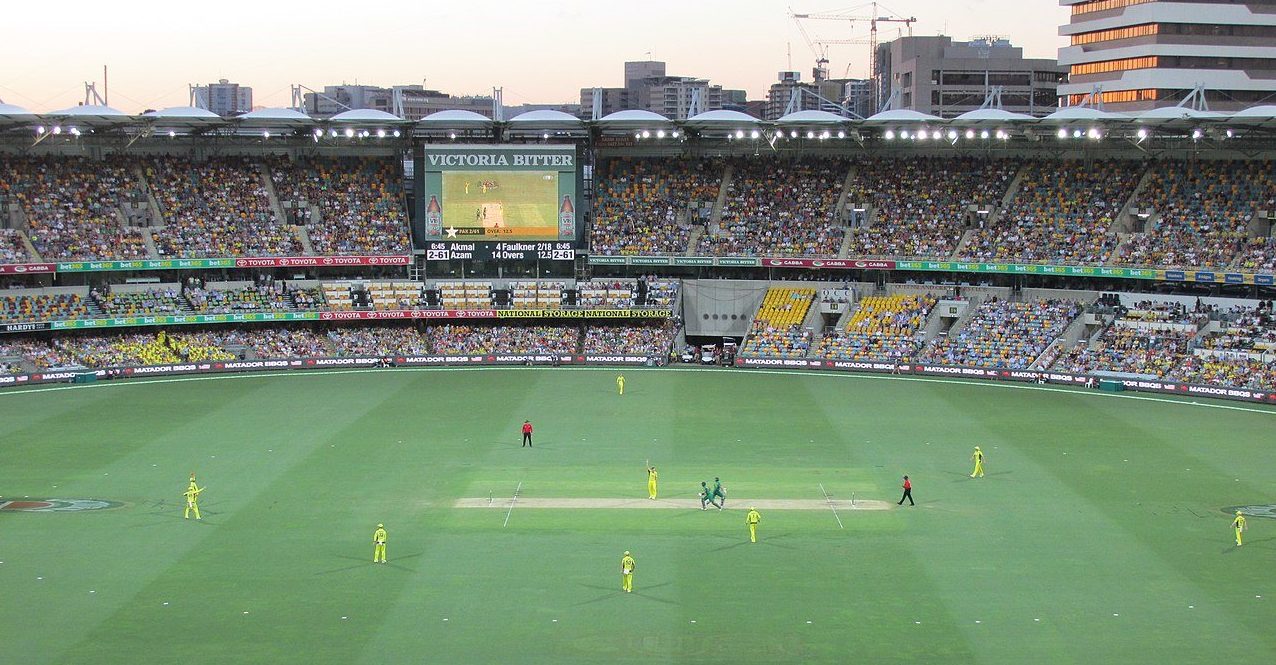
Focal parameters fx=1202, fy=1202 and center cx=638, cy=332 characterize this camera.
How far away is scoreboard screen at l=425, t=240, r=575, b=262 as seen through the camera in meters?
68.8

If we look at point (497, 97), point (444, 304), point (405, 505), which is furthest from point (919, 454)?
point (497, 97)

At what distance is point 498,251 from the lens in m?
69.1

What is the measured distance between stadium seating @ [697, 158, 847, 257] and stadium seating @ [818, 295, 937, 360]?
4707 millimetres

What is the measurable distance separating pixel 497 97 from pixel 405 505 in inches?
1571

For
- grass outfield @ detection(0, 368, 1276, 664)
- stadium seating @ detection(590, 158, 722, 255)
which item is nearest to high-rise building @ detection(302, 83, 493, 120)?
stadium seating @ detection(590, 158, 722, 255)

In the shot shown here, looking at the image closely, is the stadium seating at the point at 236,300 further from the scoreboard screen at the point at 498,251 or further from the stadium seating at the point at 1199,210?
the stadium seating at the point at 1199,210

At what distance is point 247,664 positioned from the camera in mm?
23578

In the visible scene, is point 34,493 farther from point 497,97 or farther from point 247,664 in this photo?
point 497,97

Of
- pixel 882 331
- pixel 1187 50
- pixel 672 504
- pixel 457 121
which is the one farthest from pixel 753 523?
pixel 1187 50

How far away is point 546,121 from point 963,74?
9992 centimetres

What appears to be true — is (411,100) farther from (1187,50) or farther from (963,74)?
(1187,50)

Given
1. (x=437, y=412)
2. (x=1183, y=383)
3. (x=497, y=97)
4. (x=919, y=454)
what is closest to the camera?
(x=919, y=454)

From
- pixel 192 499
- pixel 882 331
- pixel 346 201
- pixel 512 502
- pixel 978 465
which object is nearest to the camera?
pixel 192 499

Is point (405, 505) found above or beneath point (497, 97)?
beneath
